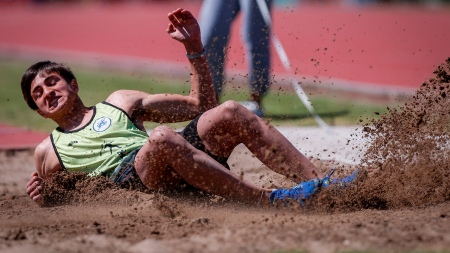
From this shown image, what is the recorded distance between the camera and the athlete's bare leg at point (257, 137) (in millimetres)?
4574

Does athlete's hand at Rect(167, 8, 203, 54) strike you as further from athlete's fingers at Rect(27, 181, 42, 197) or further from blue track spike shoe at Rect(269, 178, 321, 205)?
athlete's fingers at Rect(27, 181, 42, 197)

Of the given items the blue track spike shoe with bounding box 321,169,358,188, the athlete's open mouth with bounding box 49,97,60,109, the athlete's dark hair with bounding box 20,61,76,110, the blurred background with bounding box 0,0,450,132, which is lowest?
the blurred background with bounding box 0,0,450,132

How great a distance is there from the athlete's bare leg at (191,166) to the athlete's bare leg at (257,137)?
211mm

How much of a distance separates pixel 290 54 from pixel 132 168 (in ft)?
31.7

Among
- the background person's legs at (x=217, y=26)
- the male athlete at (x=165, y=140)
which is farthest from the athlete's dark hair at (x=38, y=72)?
the background person's legs at (x=217, y=26)

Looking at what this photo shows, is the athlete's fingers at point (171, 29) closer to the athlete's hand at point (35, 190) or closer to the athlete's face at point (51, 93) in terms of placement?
the athlete's face at point (51, 93)

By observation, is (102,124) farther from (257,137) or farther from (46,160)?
(257,137)

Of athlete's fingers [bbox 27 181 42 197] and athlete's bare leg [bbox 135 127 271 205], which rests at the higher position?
athlete's bare leg [bbox 135 127 271 205]

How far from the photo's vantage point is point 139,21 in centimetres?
2272

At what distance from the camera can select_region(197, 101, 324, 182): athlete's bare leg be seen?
4574mm

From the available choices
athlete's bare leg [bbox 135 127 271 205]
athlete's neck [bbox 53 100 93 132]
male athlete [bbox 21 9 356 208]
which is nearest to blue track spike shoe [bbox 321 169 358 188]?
male athlete [bbox 21 9 356 208]

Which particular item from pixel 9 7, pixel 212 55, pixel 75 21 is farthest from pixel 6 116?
pixel 9 7

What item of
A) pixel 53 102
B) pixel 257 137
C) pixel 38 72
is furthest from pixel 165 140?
pixel 38 72

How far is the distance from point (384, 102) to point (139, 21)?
14.2 meters
